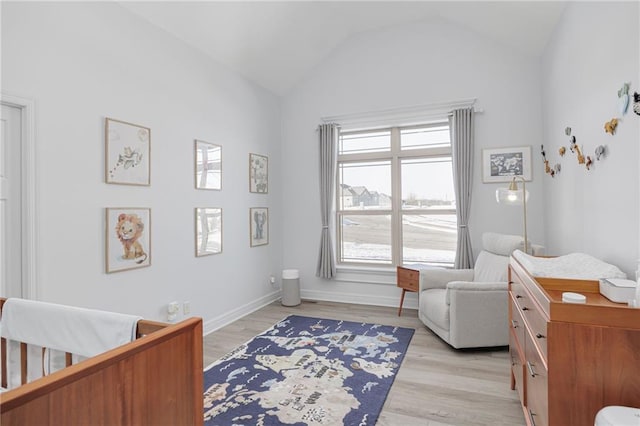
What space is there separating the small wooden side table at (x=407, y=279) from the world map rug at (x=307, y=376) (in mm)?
480

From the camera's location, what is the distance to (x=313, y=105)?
4762 mm

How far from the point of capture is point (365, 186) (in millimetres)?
4699

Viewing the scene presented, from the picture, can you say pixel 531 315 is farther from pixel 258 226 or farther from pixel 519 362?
pixel 258 226

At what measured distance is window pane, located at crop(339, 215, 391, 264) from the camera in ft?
15.1

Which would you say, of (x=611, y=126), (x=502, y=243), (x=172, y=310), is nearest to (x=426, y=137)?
(x=502, y=243)

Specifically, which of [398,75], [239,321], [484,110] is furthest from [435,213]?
[239,321]

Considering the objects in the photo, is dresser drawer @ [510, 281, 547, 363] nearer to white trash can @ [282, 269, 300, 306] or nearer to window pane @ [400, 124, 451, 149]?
window pane @ [400, 124, 451, 149]

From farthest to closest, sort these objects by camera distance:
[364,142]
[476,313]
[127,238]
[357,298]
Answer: [364,142], [357,298], [476,313], [127,238]

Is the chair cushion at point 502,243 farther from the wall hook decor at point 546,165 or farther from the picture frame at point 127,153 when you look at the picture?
the picture frame at point 127,153

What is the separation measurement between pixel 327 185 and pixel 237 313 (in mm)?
1996

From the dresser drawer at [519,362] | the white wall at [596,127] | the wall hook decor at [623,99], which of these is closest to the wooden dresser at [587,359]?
the dresser drawer at [519,362]

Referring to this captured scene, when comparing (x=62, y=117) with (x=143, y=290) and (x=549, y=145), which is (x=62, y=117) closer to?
(x=143, y=290)

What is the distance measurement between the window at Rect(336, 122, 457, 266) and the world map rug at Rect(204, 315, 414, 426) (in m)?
1.26

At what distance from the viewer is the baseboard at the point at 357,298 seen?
4.27 meters
